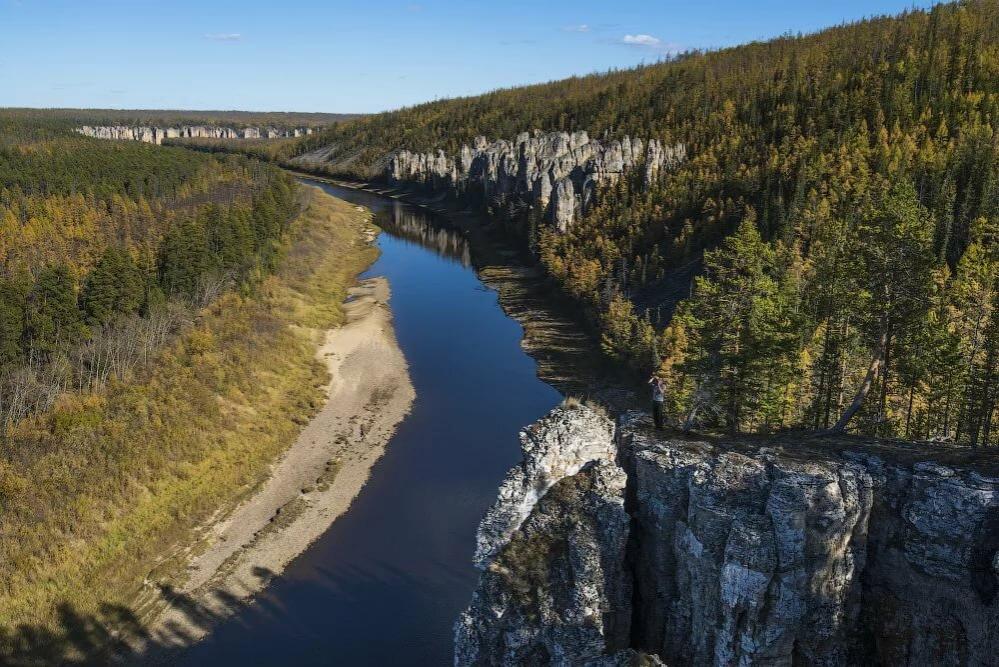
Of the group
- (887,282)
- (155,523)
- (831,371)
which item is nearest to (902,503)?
(887,282)

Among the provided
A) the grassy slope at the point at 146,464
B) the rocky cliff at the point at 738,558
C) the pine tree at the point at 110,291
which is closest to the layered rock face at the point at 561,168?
the grassy slope at the point at 146,464

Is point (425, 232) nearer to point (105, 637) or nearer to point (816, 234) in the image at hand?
point (816, 234)

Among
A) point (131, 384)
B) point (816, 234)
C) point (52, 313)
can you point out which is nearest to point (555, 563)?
point (131, 384)

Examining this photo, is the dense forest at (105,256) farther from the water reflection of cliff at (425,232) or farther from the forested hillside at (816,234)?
the forested hillside at (816,234)

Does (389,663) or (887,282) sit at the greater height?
(887,282)

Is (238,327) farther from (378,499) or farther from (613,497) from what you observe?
(613,497)

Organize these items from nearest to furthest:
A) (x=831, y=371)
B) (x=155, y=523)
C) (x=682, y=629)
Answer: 1. (x=682, y=629)
2. (x=831, y=371)
3. (x=155, y=523)
